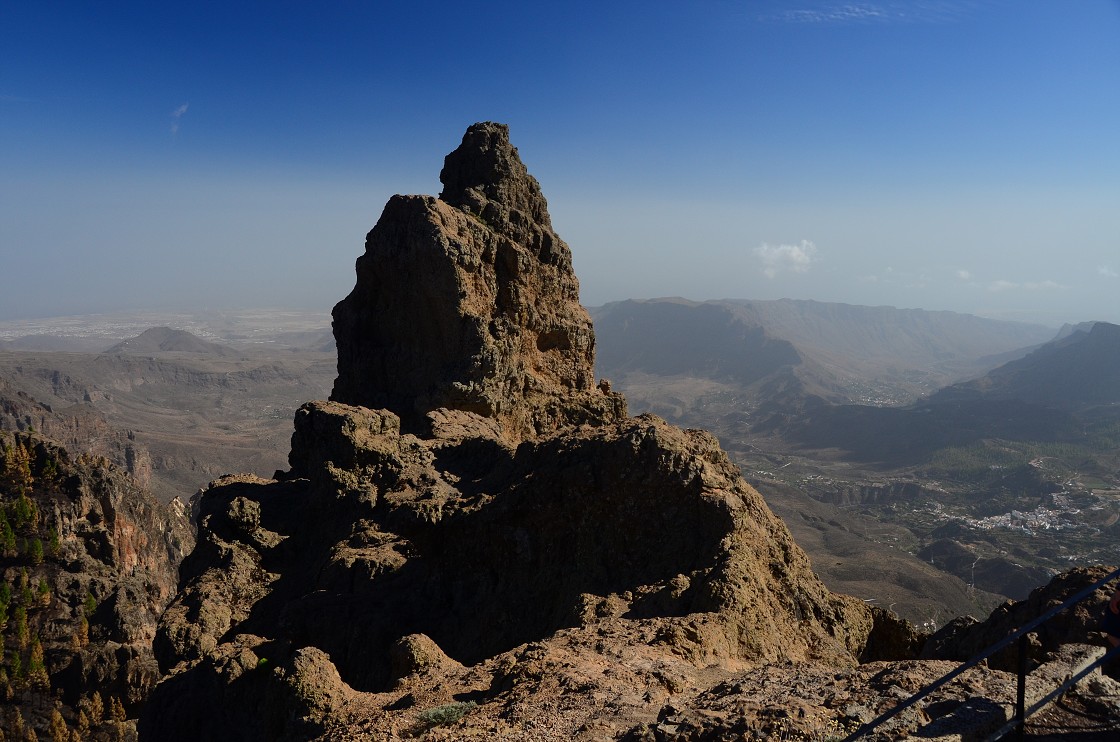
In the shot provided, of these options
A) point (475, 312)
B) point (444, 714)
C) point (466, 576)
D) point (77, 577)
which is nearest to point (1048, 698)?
point (444, 714)

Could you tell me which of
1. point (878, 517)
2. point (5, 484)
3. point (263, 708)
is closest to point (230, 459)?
point (5, 484)

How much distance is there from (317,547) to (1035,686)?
66.9 ft

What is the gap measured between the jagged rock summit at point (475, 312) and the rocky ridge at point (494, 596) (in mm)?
273

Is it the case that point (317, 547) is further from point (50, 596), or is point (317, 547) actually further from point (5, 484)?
point (5, 484)

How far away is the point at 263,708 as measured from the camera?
13.5 m

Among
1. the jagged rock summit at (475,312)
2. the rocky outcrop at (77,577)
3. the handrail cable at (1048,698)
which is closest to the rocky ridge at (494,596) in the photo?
the jagged rock summit at (475,312)

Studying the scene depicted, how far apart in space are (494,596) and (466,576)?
3.73 feet

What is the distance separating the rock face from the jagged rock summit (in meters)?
0.38

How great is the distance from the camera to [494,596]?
16969 mm

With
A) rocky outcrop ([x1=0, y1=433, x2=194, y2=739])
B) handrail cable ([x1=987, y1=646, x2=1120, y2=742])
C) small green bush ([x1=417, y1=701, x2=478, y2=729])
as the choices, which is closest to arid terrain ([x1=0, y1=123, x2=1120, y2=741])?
small green bush ([x1=417, y1=701, x2=478, y2=729])

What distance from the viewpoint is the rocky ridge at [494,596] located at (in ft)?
33.1

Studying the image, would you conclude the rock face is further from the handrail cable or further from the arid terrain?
the handrail cable

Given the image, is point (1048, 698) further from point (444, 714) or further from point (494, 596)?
point (494, 596)

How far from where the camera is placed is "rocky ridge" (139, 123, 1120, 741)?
33.1ft
